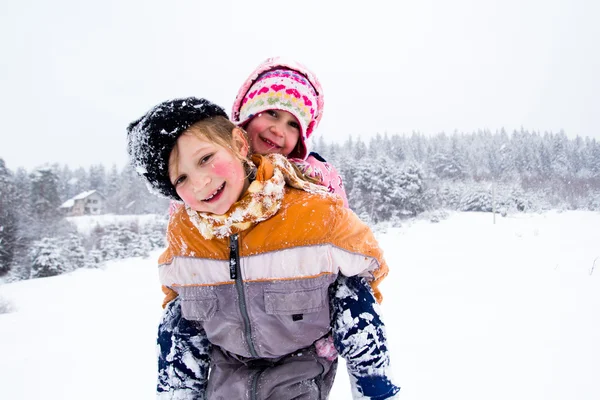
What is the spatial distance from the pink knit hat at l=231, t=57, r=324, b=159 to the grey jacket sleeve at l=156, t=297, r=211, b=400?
1084 millimetres

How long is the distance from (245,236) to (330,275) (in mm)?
367

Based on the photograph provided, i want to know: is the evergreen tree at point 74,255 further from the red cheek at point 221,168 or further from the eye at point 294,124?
the red cheek at point 221,168

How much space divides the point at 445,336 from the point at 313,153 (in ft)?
11.2

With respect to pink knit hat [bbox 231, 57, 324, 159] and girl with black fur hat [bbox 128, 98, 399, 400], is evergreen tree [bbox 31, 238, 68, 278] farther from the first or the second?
girl with black fur hat [bbox 128, 98, 399, 400]

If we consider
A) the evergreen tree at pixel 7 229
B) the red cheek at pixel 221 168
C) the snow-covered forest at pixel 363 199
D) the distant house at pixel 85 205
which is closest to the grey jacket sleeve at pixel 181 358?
the red cheek at pixel 221 168

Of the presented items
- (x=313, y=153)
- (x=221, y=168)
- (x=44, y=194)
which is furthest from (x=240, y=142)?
(x=44, y=194)

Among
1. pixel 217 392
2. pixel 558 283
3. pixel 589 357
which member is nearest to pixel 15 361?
pixel 217 392

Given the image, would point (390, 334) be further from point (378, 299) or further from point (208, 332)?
point (208, 332)

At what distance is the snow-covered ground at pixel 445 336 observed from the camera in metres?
3.27

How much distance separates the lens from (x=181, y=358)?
5.00ft

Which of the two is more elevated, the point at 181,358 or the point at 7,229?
the point at 181,358

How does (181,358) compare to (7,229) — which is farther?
(7,229)

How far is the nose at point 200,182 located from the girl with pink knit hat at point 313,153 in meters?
0.56

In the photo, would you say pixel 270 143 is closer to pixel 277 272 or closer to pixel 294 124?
pixel 294 124
